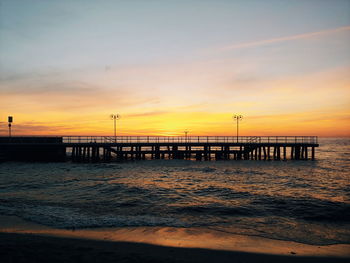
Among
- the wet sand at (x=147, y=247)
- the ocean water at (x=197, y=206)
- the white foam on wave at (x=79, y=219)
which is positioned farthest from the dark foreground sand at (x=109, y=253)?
the white foam on wave at (x=79, y=219)

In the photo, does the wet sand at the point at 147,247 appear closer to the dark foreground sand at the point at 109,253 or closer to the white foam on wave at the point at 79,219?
the dark foreground sand at the point at 109,253

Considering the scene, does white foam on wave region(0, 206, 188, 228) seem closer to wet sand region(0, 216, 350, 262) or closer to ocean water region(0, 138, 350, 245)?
ocean water region(0, 138, 350, 245)

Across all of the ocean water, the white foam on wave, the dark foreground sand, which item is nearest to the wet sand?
the dark foreground sand

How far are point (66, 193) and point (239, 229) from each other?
11.9m

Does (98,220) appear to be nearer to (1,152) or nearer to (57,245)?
(57,245)

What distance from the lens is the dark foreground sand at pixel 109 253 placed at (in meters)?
6.48

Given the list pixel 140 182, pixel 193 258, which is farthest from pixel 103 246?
pixel 140 182

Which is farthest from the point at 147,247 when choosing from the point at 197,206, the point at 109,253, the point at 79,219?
the point at 197,206

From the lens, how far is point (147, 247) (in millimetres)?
7477

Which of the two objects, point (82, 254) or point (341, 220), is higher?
point (82, 254)

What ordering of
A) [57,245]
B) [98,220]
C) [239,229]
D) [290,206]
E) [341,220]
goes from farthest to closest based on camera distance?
[290,206] < [341,220] < [98,220] < [239,229] < [57,245]

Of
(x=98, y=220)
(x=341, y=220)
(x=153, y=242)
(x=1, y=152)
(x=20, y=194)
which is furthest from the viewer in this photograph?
(x=1, y=152)

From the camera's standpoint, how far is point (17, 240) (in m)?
7.66

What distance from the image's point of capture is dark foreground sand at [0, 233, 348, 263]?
6484 millimetres
